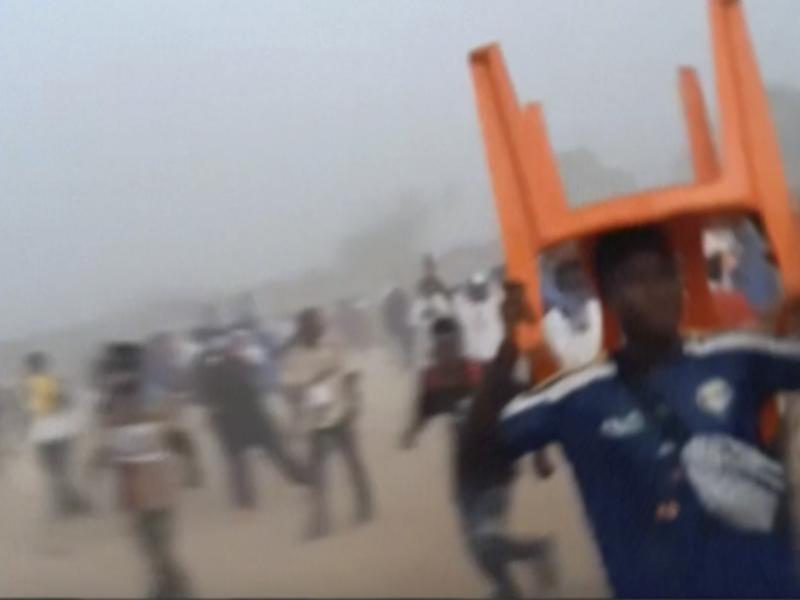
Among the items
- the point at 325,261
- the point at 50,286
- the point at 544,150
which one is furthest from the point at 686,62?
the point at 50,286

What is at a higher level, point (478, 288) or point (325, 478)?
point (478, 288)

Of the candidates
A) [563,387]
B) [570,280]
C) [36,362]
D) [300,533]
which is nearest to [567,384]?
[563,387]

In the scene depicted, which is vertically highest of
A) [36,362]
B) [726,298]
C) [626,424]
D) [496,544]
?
[36,362]

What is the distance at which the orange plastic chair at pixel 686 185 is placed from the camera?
116cm

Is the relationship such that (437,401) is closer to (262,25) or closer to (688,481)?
(688,481)

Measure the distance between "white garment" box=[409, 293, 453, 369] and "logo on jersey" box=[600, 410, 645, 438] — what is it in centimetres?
21

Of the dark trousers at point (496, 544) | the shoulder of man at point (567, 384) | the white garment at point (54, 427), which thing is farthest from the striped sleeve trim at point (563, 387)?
the white garment at point (54, 427)

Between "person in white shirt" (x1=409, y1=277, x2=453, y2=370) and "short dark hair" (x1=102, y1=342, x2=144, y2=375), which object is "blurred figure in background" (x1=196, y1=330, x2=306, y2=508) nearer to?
"short dark hair" (x1=102, y1=342, x2=144, y2=375)

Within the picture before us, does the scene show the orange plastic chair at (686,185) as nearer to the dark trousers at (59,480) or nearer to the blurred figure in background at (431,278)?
the blurred figure in background at (431,278)

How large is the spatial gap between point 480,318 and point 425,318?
6 centimetres

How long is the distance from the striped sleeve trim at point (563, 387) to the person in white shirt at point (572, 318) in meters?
0.01

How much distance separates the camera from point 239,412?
1243 millimetres

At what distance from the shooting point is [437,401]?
1.24 meters

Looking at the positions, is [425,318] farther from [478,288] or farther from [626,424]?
[626,424]
